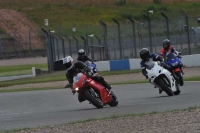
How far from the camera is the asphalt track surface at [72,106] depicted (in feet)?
43.1

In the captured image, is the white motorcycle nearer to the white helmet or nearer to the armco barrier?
the white helmet

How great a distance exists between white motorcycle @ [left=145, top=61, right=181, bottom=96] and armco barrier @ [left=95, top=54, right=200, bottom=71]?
1308 cm

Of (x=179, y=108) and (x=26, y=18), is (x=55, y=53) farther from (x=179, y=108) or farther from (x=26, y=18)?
(x=26, y=18)

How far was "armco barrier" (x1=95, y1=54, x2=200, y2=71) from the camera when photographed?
2977 cm

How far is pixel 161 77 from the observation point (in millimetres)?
16531

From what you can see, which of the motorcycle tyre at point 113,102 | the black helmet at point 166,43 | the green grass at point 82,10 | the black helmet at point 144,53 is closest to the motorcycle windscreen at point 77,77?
the motorcycle tyre at point 113,102

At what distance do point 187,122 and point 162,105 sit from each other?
356cm

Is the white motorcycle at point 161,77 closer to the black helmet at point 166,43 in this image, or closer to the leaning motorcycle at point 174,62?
the black helmet at point 166,43

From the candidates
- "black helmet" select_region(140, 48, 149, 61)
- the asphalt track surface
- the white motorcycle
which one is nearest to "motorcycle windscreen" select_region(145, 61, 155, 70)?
the white motorcycle

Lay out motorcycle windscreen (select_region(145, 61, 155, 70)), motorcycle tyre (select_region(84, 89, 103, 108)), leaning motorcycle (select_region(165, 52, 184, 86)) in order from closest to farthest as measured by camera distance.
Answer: motorcycle tyre (select_region(84, 89, 103, 108)) → motorcycle windscreen (select_region(145, 61, 155, 70)) → leaning motorcycle (select_region(165, 52, 184, 86))

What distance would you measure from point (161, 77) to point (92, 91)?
2.30m

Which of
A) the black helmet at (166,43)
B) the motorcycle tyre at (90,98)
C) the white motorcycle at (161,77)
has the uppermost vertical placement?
the black helmet at (166,43)

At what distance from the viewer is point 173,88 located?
1669 cm

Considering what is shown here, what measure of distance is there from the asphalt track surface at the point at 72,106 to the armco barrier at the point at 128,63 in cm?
794
